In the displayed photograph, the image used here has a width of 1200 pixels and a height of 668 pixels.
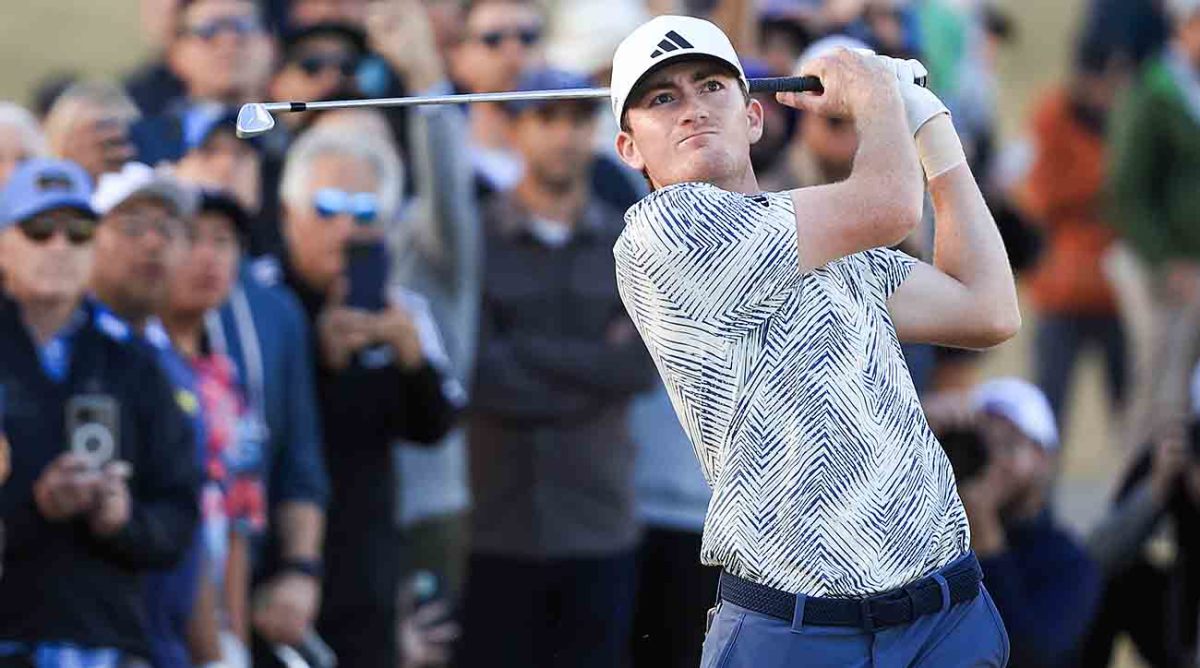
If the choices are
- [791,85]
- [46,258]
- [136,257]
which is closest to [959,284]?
[791,85]

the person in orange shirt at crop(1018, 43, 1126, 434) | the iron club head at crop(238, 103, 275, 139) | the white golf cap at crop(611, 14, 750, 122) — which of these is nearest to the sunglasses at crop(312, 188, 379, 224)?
the iron club head at crop(238, 103, 275, 139)

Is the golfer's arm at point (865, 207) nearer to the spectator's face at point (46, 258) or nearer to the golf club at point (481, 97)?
the golf club at point (481, 97)

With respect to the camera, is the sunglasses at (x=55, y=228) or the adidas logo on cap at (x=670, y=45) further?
the sunglasses at (x=55, y=228)

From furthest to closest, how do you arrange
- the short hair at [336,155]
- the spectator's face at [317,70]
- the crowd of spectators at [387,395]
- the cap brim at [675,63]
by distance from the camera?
the spectator's face at [317,70] → the short hair at [336,155] → the crowd of spectators at [387,395] → the cap brim at [675,63]

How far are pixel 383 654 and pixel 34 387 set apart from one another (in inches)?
67.0

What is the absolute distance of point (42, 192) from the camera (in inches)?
251

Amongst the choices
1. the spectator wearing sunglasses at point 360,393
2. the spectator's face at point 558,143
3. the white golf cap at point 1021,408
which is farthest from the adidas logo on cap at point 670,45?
the white golf cap at point 1021,408

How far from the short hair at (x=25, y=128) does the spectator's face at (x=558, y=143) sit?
1718 millimetres

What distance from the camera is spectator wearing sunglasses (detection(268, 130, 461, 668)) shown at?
24.3 feet

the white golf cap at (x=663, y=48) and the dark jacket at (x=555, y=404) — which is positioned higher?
the white golf cap at (x=663, y=48)

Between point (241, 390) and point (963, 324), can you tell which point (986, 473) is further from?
point (963, 324)

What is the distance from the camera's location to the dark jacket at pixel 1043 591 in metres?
7.61

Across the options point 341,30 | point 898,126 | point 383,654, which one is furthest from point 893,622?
point 341,30

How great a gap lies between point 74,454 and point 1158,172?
6.69m
